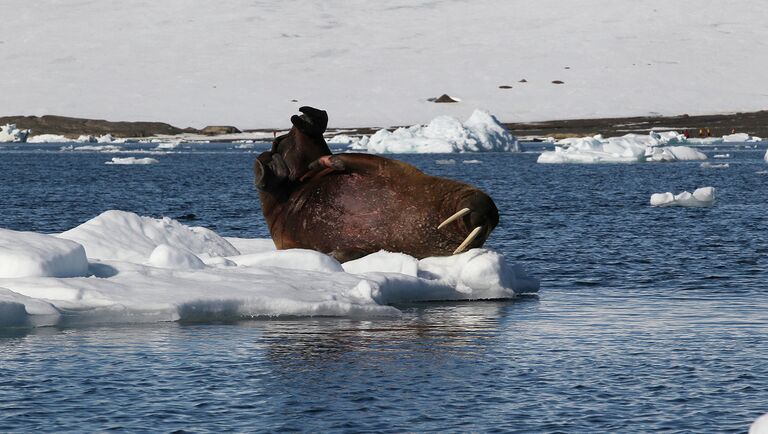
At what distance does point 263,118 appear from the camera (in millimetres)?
147125

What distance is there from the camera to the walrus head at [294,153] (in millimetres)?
18141

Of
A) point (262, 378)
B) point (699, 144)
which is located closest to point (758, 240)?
point (262, 378)

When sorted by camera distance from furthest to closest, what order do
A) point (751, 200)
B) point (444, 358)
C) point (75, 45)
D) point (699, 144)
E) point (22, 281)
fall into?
point (75, 45)
point (699, 144)
point (751, 200)
point (22, 281)
point (444, 358)

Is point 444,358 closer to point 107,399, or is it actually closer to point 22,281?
point 107,399

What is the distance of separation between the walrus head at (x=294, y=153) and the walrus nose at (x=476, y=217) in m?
2.59

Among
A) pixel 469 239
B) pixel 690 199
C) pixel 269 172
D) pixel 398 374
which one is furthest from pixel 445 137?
pixel 398 374

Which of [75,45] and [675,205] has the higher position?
[75,45]

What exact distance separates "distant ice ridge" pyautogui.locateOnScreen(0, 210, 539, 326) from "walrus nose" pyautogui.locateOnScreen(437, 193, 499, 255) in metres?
0.23

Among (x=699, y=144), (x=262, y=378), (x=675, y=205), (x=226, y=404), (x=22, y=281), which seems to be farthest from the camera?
(x=699, y=144)

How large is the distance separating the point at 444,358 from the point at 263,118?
136304 millimetres

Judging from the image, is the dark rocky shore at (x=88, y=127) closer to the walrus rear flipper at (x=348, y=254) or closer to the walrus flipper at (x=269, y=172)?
the walrus flipper at (x=269, y=172)

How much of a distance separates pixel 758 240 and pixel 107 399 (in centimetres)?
1970

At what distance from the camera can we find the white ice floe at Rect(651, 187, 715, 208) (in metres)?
37.6

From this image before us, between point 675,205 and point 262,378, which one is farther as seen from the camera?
point 675,205
